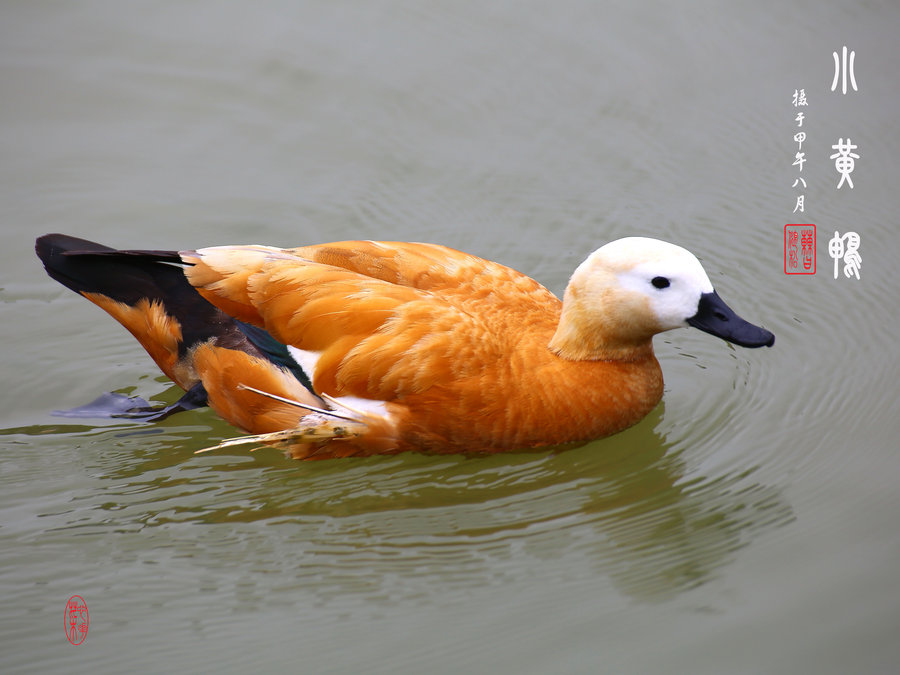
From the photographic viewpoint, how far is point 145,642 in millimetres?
3906

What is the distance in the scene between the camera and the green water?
397 centimetres

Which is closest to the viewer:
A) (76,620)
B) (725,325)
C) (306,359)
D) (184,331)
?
(76,620)

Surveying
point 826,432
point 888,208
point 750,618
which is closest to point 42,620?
point 750,618

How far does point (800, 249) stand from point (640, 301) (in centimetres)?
212

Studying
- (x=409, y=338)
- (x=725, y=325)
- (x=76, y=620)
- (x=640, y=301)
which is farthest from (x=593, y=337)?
(x=76, y=620)

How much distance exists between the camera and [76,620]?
4.01 meters

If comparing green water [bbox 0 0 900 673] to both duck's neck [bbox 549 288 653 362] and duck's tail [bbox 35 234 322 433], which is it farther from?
duck's neck [bbox 549 288 653 362]

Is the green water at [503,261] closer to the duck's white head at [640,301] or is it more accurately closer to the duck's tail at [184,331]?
the duck's tail at [184,331]

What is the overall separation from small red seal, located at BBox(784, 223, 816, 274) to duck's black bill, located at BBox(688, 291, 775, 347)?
1.72 metres

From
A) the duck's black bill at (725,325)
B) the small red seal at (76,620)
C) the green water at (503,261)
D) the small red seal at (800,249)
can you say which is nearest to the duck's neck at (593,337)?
the duck's black bill at (725,325)

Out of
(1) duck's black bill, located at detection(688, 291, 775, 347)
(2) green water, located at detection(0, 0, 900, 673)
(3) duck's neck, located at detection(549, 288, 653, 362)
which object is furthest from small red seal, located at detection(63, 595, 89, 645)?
(1) duck's black bill, located at detection(688, 291, 775, 347)

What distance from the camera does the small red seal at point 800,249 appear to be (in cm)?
615

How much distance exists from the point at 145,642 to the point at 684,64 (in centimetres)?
544

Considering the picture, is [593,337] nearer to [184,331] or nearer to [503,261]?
[503,261]
